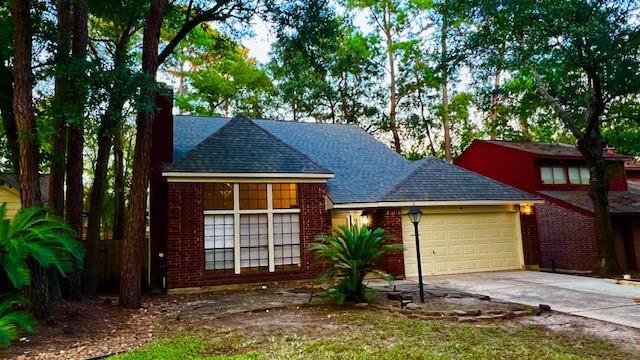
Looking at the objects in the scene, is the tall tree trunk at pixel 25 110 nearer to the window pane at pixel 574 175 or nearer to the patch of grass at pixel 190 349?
the patch of grass at pixel 190 349

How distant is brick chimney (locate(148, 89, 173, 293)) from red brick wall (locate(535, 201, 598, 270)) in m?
14.1

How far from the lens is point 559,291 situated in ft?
29.4

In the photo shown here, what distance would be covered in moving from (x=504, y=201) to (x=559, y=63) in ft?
13.7

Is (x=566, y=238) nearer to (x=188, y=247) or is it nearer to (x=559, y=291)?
(x=559, y=291)

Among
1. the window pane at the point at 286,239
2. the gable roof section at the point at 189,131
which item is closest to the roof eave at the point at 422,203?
the window pane at the point at 286,239

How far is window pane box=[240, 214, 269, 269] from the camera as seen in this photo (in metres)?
10.9

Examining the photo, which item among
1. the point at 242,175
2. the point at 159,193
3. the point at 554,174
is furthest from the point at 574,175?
the point at 159,193

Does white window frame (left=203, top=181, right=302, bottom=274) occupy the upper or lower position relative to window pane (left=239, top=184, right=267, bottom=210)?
lower

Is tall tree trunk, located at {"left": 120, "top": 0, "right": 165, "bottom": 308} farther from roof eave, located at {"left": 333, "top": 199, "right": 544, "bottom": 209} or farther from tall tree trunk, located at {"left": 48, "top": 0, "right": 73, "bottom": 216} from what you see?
roof eave, located at {"left": 333, "top": 199, "right": 544, "bottom": 209}

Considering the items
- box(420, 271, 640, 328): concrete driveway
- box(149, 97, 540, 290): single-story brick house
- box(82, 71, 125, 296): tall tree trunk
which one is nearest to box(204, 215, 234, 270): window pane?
box(149, 97, 540, 290): single-story brick house

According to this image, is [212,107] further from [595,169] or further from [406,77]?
[595,169]

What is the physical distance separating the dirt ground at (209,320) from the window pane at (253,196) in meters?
2.54

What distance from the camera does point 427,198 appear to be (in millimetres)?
12031

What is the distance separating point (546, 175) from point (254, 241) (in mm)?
13052
